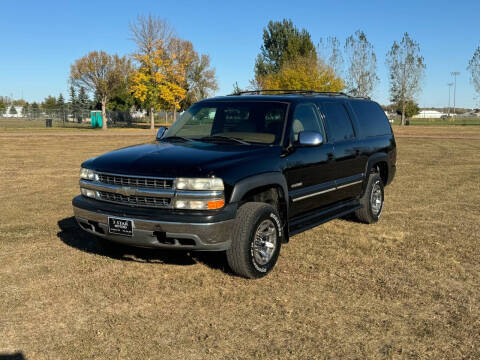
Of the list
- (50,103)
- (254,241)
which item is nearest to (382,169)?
(254,241)

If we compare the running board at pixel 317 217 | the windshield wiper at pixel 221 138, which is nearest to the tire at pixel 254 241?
the running board at pixel 317 217

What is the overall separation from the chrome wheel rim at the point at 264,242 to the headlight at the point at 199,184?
2.20 feet

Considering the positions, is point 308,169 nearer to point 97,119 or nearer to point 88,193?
point 88,193

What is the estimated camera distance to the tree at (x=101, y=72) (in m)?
52.2

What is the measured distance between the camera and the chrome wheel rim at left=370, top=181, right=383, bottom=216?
7.20 metres

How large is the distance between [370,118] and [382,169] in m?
0.98

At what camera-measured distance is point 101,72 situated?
52625 millimetres

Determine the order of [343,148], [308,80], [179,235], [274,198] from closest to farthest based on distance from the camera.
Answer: [179,235] → [274,198] → [343,148] → [308,80]

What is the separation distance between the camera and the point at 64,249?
582cm

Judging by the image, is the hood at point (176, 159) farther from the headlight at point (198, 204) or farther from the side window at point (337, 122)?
the side window at point (337, 122)

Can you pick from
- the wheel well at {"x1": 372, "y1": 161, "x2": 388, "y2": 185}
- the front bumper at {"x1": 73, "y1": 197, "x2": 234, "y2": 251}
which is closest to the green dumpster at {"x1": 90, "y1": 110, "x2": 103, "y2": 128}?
the wheel well at {"x1": 372, "y1": 161, "x2": 388, "y2": 185}

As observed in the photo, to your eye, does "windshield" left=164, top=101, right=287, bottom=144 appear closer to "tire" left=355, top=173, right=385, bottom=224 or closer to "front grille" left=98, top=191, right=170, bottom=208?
"front grille" left=98, top=191, right=170, bottom=208

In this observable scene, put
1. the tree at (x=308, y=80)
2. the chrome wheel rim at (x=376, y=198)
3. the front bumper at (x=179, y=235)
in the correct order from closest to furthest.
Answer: the front bumper at (x=179, y=235) < the chrome wheel rim at (x=376, y=198) < the tree at (x=308, y=80)

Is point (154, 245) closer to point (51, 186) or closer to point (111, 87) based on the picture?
point (51, 186)
